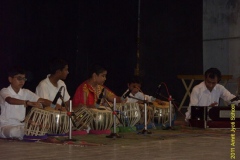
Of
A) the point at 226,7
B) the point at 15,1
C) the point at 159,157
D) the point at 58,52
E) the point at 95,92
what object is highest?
the point at 226,7

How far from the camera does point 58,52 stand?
888cm

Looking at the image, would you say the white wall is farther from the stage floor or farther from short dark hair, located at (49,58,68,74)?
short dark hair, located at (49,58,68,74)

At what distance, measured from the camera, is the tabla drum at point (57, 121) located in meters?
6.60

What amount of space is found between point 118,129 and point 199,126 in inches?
50.8

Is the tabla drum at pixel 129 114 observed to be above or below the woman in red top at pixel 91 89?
below

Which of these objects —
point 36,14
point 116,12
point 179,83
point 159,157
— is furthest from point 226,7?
point 159,157

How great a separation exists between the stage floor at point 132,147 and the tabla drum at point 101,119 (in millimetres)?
200

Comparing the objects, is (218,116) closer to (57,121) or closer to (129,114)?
(129,114)

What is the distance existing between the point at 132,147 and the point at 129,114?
2101mm

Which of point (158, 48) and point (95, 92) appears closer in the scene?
point (95, 92)

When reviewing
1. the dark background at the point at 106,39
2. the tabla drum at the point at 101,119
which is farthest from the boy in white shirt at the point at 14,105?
the dark background at the point at 106,39

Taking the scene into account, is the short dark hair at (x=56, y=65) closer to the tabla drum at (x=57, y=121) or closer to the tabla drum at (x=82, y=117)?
the tabla drum at (x=82, y=117)

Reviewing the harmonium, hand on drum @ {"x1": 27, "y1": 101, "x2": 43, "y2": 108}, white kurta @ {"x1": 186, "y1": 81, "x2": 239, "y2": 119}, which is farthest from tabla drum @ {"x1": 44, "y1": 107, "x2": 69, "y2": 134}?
white kurta @ {"x1": 186, "y1": 81, "x2": 239, "y2": 119}

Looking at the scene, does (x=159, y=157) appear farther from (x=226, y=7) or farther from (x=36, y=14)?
(x=226, y=7)
